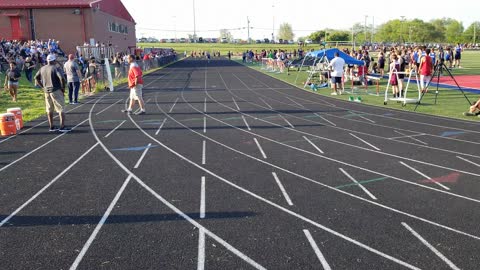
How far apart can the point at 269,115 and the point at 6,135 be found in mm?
8491

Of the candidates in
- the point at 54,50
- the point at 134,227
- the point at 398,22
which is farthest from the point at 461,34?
the point at 134,227

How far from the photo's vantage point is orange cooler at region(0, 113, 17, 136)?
39.1 ft

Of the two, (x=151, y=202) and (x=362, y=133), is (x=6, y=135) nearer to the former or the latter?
(x=151, y=202)

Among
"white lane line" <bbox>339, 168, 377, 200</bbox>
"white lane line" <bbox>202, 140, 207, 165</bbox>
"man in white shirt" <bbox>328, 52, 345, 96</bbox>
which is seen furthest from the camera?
"man in white shirt" <bbox>328, 52, 345, 96</bbox>

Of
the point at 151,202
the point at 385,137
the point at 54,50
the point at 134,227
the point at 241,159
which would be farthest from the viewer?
the point at 54,50

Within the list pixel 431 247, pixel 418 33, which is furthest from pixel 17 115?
pixel 418 33

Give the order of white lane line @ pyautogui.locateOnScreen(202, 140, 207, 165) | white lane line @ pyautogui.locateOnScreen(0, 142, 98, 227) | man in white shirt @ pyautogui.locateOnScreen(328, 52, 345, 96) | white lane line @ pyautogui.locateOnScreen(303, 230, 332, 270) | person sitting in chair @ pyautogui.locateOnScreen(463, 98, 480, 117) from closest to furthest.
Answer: white lane line @ pyautogui.locateOnScreen(303, 230, 332, 270) → white lane line @ pyautogui.locateOnScreen(0, 142, 98, 227) → white lane line @ pyautogui.locateOnScreen(202, 140, 207, 165) → person sitting in chair @ pyautogui.locateOnScreen(463, 98, 480, 117) → man in white shirt @ pyautogui.locateOnScreen(328, 52, 345, 96)

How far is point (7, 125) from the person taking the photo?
12.0 m

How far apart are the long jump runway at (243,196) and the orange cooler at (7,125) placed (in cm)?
40

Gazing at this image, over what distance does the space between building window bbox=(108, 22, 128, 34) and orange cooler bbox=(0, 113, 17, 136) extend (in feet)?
123

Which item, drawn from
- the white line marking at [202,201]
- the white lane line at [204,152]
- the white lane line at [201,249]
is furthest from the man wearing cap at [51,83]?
the white lane line at [201,249]

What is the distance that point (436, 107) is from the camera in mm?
16094

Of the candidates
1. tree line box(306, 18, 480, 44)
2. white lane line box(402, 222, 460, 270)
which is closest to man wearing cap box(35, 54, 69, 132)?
white lane line box(402, 222, 460, 270)

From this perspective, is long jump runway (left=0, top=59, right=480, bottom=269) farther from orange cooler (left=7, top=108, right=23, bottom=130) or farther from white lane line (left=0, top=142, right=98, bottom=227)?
orange cooler (left=7, top=108, right=23, bottom=130)
